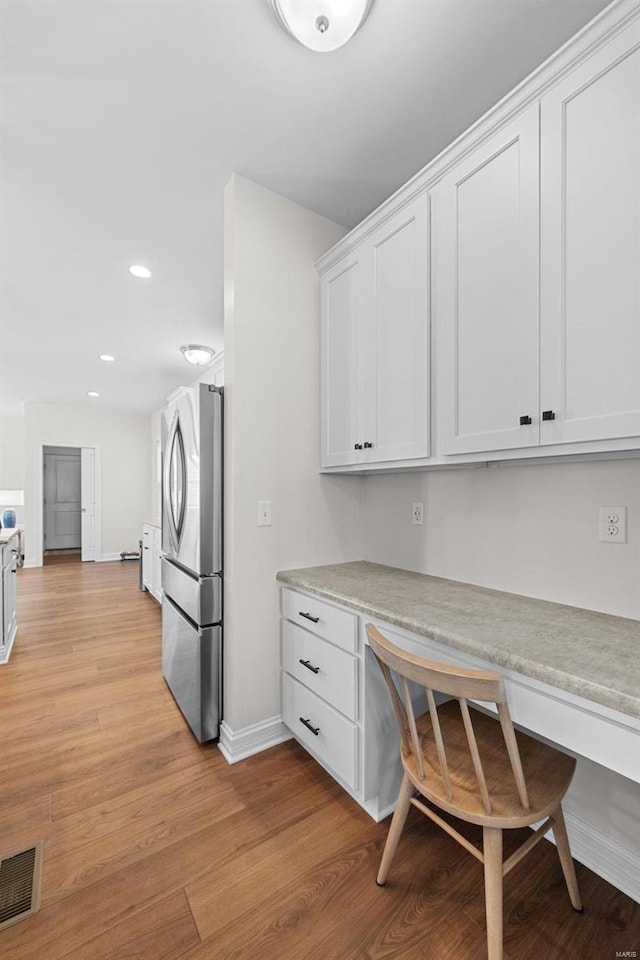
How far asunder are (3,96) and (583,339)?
233 cm

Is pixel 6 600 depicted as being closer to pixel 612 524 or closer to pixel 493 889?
pixel 493 889

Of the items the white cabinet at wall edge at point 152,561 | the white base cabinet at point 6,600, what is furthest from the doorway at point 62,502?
the white base cabinet at point 6,600

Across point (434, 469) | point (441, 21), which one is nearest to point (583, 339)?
point (434, 469)

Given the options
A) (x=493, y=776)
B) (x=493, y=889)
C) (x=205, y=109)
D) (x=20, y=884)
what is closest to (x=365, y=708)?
(x=493, y=776)

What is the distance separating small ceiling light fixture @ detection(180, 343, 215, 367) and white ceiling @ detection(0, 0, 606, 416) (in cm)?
114

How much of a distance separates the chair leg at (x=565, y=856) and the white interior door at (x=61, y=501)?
9.74m

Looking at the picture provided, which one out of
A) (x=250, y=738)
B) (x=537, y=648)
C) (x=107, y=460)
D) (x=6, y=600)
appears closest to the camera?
(x=537, y=648)

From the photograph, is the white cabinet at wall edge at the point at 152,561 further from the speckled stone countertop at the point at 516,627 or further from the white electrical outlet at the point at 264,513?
the speckled stone countertop at the point at 516,627

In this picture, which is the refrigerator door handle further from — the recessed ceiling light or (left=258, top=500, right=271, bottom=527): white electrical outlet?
the recessed ceiling light

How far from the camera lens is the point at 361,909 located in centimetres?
128

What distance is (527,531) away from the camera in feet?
5.42

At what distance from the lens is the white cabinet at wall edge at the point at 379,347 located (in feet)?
5.65

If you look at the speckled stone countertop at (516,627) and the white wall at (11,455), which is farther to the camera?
the white wall at (11,455)

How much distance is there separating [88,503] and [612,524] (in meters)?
8.17
